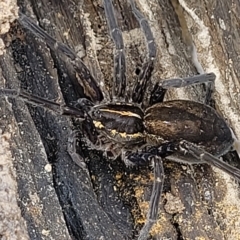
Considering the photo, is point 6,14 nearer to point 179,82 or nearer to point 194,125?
point 179,82

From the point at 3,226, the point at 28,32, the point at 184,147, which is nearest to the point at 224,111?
the point at 184,147

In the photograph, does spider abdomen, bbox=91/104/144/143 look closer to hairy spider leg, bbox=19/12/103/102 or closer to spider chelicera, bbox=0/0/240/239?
spider chelicera, bbox=0/0/240/239

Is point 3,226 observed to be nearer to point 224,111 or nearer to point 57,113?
point 57,113

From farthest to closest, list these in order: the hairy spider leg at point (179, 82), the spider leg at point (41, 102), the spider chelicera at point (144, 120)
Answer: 1. the hairy spider leg at point (179, 82)
2. the spider chelicera at point (144, 120)
3. the spider leg at point (41, 102)

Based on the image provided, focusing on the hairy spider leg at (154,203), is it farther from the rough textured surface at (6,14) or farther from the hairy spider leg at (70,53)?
the rough textured surface at (6,14)

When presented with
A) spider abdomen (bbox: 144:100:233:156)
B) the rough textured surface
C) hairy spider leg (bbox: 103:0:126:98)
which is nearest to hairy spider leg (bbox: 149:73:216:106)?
spider abdomen (bbox: 144:100:233:156)

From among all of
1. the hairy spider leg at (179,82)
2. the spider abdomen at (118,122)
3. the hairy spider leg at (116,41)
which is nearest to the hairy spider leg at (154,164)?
the spider abdomen at (118,122)
